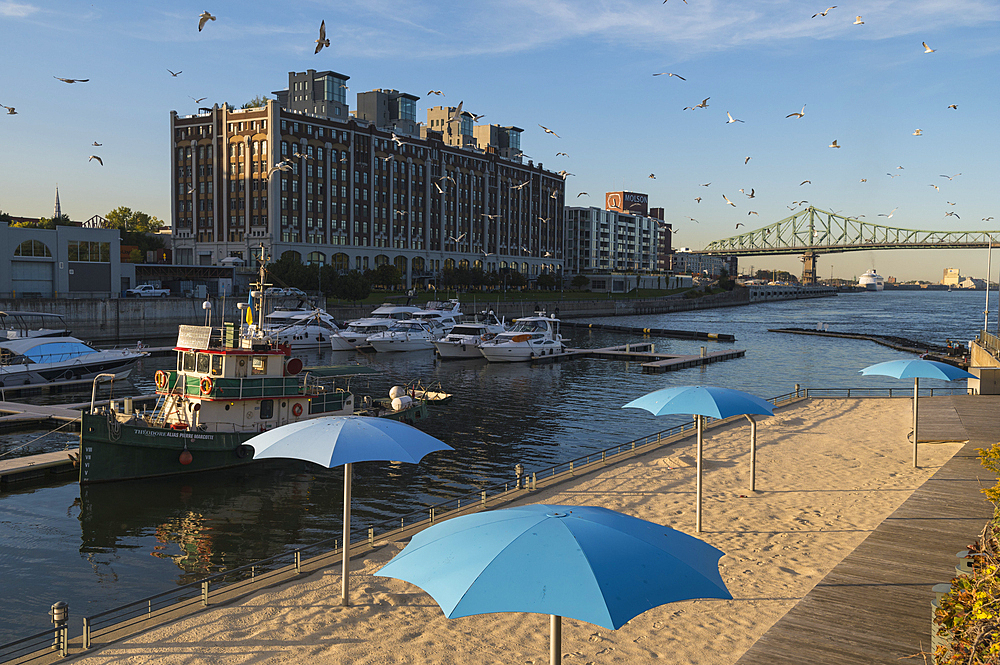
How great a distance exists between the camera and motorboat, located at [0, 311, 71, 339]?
54.7 m

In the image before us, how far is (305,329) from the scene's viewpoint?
238 ft

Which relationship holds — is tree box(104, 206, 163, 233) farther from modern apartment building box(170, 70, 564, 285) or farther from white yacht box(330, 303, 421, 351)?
white yacht box(330, 303, 421, 351)

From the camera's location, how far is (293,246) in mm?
117375

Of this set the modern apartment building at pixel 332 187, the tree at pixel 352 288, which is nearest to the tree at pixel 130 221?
the modern apartment building at pixel 332 187

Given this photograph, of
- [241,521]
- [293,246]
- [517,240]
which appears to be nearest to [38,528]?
[241,521]

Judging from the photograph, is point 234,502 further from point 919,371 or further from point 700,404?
point 919,371

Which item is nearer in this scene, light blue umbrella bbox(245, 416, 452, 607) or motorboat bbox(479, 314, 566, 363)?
light blue umbrella bbox(245, 416, 452, 607)

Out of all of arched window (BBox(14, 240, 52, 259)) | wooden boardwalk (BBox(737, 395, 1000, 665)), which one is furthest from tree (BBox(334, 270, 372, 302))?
wooden boardwalk (BBox(737, 395, 1000, 665))

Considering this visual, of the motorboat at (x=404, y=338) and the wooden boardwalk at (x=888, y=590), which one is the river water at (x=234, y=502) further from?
the motorboat at (x=404, y=338)

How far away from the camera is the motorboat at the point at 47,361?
44250mm

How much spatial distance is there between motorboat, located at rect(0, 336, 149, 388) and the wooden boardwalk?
44.7 meters

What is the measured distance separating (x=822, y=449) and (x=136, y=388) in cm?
4048

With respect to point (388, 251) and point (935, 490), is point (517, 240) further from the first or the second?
point (935, 490)

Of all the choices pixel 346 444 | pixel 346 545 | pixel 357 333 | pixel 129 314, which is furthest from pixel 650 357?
pixel 346 444
